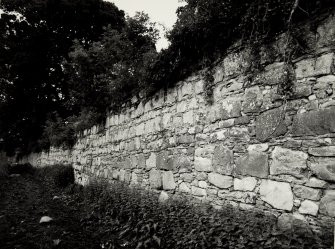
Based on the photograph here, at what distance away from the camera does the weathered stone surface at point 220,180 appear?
3.30 m

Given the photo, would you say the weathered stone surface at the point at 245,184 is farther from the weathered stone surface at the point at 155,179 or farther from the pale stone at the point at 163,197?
the weathered stone surface at the point at 155,179

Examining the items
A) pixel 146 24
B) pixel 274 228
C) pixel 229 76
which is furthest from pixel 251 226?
pixel 146 24

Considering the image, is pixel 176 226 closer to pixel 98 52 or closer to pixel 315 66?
pixel 315 66

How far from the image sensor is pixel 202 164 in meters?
3.75

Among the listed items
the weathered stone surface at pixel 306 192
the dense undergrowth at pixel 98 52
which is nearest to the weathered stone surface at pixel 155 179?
the dense undergrowth at pixel 98 52

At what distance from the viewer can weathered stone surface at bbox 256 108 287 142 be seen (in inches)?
A: 107

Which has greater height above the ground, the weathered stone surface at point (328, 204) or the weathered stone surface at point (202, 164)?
the weathered stone surface at point (202, 164)

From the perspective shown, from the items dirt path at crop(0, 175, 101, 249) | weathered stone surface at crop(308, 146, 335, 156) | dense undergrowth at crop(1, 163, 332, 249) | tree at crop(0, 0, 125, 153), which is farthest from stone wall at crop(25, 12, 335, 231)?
tree at crop(0, 0, 125, 153)

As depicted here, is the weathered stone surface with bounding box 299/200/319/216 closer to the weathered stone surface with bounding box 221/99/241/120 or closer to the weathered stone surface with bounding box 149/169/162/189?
the weathered stone surface with bounding box 221/99/241/120

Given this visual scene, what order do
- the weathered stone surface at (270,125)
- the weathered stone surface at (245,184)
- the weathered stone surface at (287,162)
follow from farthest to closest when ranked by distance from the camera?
the weathered stone surface at (245,184)
the weathered stone surface at (270,125)
the weathered stone surface at (287,162)

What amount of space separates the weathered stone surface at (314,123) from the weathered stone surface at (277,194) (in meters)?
0.57

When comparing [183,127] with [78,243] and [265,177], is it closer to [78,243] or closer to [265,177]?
[265,177]

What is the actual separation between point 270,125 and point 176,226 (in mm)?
1798

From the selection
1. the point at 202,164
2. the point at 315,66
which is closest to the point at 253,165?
the point at 202,164
